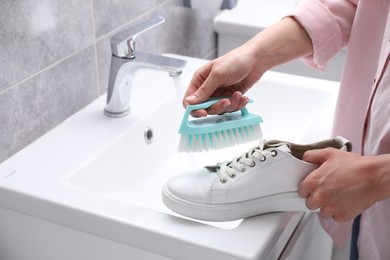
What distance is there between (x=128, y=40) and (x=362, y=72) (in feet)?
1.25

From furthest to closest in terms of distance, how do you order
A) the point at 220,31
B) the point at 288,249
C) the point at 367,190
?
Result: the point at 220,31 → the point at 288,249 → the point at 367,190

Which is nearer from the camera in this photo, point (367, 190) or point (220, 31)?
point (367, 190)

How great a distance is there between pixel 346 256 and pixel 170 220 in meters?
0.85

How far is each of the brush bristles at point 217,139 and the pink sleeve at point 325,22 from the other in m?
0.20

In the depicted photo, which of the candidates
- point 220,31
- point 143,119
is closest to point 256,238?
point 143,119

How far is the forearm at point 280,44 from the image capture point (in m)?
0.90

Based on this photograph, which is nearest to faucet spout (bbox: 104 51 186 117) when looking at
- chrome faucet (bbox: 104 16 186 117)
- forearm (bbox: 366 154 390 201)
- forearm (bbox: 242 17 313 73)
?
chrome faucet (bbox: 104 16 186 117)

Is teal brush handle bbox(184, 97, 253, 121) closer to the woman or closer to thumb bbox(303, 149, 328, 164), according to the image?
the woman

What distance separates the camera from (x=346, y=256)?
1470 millimetres

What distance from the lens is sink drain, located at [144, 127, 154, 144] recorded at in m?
1.04

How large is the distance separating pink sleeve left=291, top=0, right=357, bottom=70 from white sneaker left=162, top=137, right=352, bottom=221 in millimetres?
229

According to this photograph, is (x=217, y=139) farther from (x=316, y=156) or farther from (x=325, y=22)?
(x=325, y=22)

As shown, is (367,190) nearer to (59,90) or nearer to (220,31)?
(59,90)

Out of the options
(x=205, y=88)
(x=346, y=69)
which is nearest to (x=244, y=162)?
(x=205, y=88)
